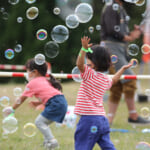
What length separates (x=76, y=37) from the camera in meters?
14.5

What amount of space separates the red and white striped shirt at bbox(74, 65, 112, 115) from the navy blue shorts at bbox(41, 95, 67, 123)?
34.8 inches

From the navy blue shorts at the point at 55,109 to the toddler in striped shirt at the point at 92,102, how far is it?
873 millimetres

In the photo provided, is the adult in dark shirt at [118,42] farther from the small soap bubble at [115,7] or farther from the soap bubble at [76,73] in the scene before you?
the soap bubble at [76,73]

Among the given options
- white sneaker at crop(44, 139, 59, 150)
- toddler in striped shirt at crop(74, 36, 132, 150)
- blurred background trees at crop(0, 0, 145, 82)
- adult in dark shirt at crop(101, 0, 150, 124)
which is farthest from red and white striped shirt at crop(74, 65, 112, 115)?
blurred background trees at crop(0, 0, 145, 82)

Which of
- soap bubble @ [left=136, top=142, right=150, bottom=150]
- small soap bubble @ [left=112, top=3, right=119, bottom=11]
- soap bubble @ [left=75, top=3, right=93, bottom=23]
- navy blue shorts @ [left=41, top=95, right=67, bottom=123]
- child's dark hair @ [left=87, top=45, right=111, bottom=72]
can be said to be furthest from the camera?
small soap bubble @ [left=112, top=3, right=119, bottom=11]

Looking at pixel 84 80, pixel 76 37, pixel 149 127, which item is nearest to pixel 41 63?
pixel 84 80

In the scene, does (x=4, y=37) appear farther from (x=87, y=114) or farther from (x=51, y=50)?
(x=87, y=114)

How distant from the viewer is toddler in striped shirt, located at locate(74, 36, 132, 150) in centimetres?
284

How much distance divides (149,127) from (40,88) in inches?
73.9

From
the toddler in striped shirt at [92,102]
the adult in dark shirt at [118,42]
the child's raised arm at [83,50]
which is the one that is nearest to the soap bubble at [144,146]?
the toddler in striped shirt at [92,102]

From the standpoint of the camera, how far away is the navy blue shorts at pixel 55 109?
3.79m

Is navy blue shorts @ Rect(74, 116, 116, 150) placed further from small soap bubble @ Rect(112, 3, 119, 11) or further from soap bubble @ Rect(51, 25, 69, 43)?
small soap bubble @ Rect(112, 3, 119, 11)

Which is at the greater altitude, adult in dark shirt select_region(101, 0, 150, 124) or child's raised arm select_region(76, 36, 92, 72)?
child's raised arm select_region(76, 36, 92, 72)

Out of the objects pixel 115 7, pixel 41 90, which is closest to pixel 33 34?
pixel 115 7
